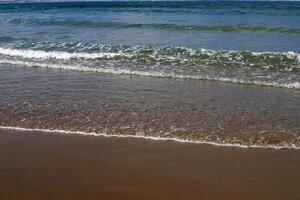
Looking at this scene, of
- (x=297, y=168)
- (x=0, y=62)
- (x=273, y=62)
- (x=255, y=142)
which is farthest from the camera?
(x=0, y=62)

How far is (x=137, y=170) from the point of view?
568cm

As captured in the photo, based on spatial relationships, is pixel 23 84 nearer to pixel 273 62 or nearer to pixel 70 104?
pixel 70 104

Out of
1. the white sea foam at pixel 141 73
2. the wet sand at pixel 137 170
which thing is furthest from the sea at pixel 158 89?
the wet sand at pixel 137 170

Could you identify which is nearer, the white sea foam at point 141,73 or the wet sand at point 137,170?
the wet sand at point 137,170

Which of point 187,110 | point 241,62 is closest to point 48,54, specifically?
point 241,62

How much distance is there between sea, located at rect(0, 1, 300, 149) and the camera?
735 centimetres

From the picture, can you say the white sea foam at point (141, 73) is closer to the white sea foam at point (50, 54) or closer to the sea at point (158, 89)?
the sea at point (158, 89)

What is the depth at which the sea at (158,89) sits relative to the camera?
7.35m

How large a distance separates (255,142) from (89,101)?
3.69m

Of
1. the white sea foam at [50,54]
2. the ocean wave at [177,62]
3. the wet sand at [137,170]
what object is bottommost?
the white sea foam at [50,54]

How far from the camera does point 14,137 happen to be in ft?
23.1

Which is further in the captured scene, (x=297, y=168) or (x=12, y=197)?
(x=297, y=168)

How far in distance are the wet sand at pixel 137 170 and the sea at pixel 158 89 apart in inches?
18.5

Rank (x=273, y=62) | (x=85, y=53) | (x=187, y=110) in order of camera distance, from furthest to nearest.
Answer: (x=85, y=53) < (x=273, y=62) < (x=187, y=110)
